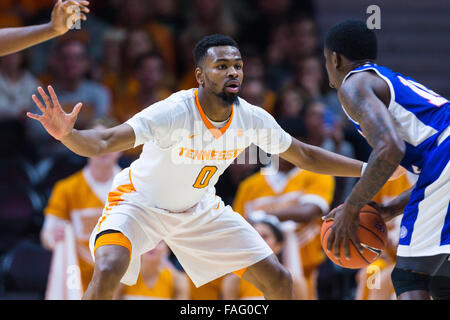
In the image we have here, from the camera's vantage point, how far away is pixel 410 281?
338 cm

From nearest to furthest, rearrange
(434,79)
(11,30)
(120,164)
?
1. (11,30)
2. (120,164)
3. (434,79)

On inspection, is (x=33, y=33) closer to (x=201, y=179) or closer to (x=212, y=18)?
(x=201, y=179)

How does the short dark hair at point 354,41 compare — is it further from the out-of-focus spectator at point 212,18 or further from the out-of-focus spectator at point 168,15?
the out-of-focus spectator at point 168,15

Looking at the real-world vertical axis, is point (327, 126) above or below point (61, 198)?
above

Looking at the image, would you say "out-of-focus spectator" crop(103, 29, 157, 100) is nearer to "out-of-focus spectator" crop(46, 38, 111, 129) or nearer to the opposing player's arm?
"out-of-focus spectator" crop(46, 38, 111, 129)

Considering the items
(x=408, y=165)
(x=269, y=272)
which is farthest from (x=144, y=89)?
(x=408, y=165)

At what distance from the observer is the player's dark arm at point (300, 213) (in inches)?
246

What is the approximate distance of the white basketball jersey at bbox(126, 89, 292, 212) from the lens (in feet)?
13.7

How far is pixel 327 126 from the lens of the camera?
7180 millimetres

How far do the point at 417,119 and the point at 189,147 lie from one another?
55.9 inches

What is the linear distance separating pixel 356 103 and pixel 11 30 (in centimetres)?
190
